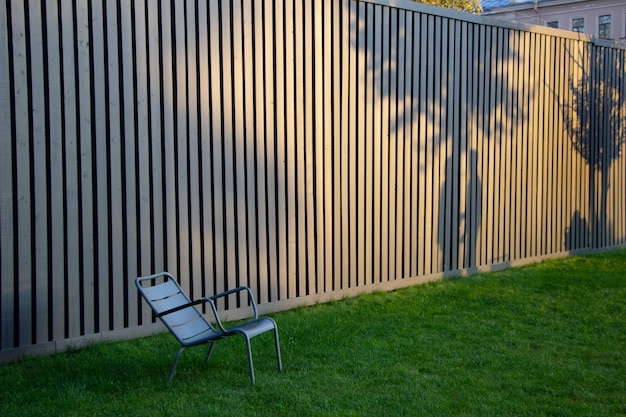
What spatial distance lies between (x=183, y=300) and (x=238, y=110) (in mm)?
2290

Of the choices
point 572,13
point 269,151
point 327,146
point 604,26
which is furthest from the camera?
point 572,13

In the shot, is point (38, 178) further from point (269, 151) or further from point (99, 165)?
point (269, 151)

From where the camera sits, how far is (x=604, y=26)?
143 feet

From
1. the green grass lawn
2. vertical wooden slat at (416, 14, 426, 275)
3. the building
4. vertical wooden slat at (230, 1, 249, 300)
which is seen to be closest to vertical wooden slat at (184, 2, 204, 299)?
vertical wooden slat at (230, 1, 249, 300)

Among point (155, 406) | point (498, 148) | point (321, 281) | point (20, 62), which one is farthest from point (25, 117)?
point (498, 148)

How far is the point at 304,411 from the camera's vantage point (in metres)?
4.95

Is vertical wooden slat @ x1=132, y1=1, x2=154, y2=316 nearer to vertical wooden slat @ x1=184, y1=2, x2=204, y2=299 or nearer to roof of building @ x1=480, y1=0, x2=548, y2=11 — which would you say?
vertical wooden slat @ x1=184, y1=2, x2=204, y2=299

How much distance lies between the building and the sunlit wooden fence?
33582 mm

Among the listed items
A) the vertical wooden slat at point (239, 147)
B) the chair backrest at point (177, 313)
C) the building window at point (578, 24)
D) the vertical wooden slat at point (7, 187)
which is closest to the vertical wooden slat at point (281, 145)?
the vertical wooden slat at point (239, 147)

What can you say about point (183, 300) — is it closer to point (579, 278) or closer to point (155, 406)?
point (155, 406)

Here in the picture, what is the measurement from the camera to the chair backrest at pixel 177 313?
18.2 ft

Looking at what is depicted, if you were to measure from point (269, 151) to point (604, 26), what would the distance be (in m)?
40.7

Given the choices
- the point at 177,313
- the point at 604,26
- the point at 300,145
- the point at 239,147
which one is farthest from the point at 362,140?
the point at 604,26

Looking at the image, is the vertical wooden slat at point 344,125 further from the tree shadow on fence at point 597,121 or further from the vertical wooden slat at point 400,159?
the tree shadow on fence at point 597,121
